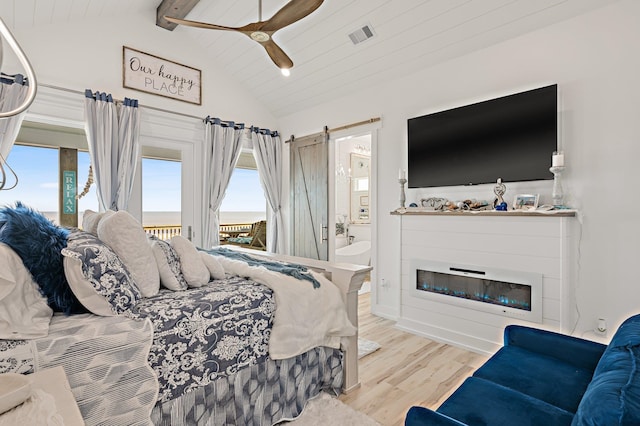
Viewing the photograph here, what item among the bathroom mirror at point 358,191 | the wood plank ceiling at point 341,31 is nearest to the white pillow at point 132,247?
the wood plank ceiling at point 341,31

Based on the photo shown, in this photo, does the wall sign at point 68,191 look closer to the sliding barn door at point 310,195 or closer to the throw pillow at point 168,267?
the sliding barn door at point 310,195

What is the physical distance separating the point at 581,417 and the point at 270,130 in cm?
489

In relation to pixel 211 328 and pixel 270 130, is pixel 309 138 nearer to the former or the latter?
pixel 270 130

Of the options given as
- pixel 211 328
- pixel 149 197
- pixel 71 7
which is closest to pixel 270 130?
pixel 149 197

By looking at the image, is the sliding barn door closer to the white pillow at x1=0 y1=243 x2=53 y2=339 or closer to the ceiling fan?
the ceiling fan

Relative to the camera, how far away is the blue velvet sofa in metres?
0.79

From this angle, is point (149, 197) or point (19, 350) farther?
point (149, 197)

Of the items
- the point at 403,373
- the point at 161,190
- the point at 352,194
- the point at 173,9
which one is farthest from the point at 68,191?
the point at 403,373

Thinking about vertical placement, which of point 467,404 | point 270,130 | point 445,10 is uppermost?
point 445,10

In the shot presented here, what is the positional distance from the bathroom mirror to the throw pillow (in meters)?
5.40

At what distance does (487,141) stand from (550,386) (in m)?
2.18

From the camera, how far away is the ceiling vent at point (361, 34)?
3.33m

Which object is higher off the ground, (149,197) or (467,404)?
(149,197)

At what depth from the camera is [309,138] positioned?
473cm
